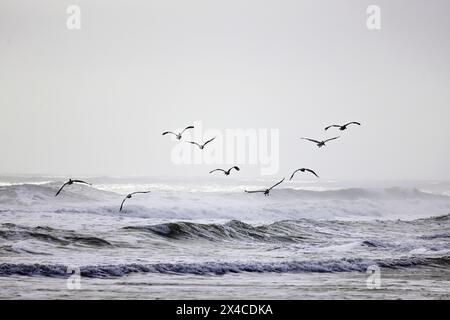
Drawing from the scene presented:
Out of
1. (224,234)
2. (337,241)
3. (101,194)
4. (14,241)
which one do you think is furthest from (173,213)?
(14,241)

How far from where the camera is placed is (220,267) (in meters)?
13.1

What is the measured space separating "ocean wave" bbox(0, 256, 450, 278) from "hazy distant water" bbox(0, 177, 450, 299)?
0.07 feet

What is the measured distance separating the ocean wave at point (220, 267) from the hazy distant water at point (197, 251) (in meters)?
0.02

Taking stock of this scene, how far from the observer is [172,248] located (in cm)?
1627

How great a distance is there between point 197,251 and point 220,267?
2955 millimetres

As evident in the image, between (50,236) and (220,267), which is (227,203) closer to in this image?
(50,236)

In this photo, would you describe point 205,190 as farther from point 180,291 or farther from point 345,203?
point 180,291

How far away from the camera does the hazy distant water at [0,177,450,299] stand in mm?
10953

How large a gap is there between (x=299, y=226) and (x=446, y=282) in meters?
9.79

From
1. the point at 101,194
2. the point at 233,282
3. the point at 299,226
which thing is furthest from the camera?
the point at 101,194

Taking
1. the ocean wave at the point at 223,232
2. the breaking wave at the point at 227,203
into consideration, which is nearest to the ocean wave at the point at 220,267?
the ocean wave at the point at 223,232

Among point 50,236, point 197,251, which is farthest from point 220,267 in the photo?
point 50,236

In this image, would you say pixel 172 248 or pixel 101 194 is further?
pixel 101 194

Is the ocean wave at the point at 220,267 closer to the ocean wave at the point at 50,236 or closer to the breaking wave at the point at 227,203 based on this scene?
the ocean wave at the point at 50,236
